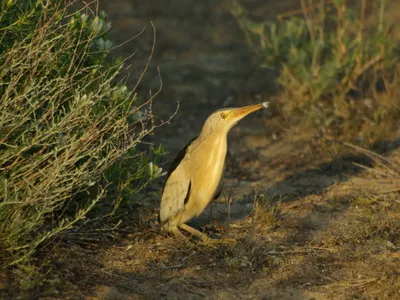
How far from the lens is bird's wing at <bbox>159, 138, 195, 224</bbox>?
20.3 feet

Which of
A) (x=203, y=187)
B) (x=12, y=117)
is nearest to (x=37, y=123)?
(x=12, y=117)

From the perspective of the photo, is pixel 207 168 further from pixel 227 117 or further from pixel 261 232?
pixel 261 232

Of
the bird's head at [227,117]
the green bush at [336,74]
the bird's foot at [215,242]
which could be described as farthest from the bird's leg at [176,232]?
the green bush at [336,74]

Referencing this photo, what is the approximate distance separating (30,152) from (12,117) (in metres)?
0.45

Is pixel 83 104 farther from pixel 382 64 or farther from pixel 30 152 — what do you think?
pixel 382 64

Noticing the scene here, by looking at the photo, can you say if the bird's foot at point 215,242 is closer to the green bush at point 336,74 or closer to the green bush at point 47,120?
the green bush at point 47,120

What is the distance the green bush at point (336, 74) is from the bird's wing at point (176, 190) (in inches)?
114

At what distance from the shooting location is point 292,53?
30.4ft

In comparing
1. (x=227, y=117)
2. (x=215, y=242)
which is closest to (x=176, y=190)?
(x=215, y=242)

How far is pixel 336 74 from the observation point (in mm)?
9156

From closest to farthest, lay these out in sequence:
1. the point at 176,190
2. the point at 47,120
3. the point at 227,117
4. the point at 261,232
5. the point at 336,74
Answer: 1. the point at 47,120
2. the point at 227,117
3. the point at 176,190
4. the point at 261,232
5. the point at 336,74

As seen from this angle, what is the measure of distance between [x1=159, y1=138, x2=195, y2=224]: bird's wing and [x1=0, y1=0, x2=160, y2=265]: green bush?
0.20 metres

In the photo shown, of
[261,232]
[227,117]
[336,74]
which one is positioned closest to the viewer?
[227,117]

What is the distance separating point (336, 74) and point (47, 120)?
4.32 metres
